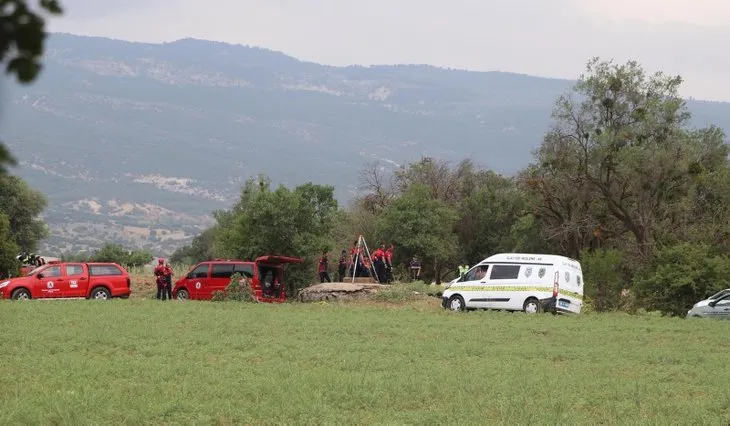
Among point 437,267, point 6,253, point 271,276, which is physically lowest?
point 271,276

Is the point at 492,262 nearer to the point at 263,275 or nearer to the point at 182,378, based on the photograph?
the point at 263,275

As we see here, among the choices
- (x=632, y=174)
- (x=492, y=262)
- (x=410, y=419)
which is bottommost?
(x=410, y=419)

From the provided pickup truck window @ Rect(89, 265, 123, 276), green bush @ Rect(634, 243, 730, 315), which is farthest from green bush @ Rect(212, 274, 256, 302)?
green bush @ Rect(634, 243, 730, 315)

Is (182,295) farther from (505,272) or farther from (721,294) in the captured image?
(721,294)

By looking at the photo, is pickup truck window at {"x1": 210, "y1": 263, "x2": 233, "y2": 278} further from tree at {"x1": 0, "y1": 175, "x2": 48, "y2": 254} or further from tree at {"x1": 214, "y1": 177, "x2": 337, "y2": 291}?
tree at {"x1": 0, "y1": 175, "x2": 48, "y2": 254}

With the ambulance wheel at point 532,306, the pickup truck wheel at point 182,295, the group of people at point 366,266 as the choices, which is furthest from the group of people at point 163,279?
the ambulance wheel at point 532,306

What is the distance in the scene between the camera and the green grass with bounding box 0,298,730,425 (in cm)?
1125

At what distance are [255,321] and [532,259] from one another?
10.6 metres

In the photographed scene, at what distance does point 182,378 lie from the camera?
13.8 meters

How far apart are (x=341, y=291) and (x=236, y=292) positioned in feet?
12.4

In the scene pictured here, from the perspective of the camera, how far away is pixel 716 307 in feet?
94.8

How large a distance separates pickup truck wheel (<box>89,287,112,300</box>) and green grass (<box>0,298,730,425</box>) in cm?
717

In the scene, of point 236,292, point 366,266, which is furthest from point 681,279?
point 236,292

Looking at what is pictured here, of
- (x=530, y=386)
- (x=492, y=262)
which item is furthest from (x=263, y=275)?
(x=530, y=386)
